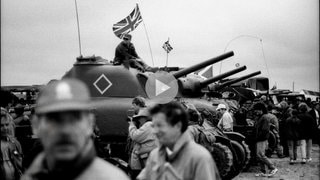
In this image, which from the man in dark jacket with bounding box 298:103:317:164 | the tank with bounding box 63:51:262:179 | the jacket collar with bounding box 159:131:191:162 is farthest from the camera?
the man in dark jacket with bounding box 298:103:317:164

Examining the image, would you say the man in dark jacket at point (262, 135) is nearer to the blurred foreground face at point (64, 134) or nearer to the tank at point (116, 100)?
the tank at point (116, 100)

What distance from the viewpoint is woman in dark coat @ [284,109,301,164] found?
17812 millimetres

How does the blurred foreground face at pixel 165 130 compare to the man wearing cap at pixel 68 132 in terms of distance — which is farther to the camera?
the blurred foreground face at pixel 165 130

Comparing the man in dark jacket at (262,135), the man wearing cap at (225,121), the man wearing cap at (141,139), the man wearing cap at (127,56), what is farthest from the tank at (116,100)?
the man wearing cap at (225,121)

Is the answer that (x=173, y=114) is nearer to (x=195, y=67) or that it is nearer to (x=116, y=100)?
(x=116, y=100)

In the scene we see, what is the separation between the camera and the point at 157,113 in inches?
178

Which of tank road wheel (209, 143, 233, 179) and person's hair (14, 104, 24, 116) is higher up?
person's hair (14, 104, 24, 116)

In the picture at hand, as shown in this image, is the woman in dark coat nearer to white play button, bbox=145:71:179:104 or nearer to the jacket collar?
white play button, bbox=145:71:179:104

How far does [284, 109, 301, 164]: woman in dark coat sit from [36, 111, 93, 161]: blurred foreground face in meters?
15.9

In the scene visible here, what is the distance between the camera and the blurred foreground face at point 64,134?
2525 mm

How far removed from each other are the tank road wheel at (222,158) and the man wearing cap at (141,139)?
10.2ft

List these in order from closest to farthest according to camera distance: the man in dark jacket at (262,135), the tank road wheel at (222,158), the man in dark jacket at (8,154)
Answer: the man in dark jacket at (8,154)
the tank road wheel at (222,158)
the man in dark jacket at (262,135)

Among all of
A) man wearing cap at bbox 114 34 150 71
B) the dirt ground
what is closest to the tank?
man wearing cap at bbox 114 34 150 71

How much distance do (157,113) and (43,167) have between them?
1746 millimetres
